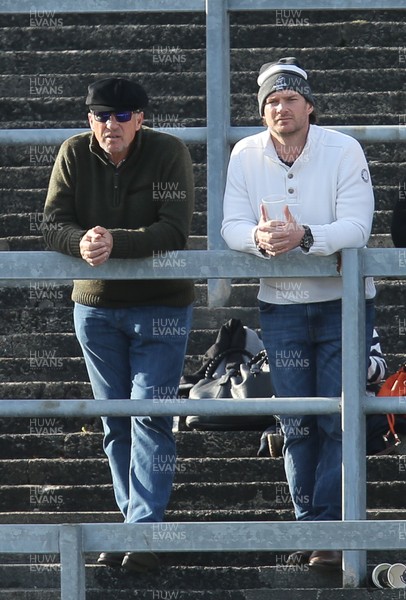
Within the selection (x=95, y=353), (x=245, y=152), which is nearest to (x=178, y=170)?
(x=245, y=152)

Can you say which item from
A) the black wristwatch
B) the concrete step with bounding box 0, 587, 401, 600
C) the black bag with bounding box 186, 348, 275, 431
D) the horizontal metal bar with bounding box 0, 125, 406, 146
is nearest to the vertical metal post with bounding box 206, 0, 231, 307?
the horizontal metal bar with bounding box 0, 125, 406, 146

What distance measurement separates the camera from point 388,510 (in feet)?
18.9

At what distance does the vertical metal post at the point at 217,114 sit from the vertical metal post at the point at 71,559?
8.12 ft

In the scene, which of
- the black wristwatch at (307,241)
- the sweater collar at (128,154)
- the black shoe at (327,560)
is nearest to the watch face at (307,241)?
the black wristwatch at (307,241)

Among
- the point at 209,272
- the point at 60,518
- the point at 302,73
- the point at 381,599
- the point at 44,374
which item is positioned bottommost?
the point at 381,599

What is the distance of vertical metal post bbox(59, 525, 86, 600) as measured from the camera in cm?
440

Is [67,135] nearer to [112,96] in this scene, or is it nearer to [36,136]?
[36,136]

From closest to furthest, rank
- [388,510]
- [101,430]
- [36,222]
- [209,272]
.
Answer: [209,272] → [388,510] → [101,430] → [36,222]

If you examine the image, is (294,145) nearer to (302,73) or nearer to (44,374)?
(302,73)

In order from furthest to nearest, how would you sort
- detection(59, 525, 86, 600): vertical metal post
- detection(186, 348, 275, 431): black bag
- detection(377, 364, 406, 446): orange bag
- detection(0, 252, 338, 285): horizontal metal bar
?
detection(186, 348, 275, 431): black bag
detection(377, 364, 406, 446): orange bag
detection(0, 252, 338, 285): horizontal metal bar
detection(59, 525, 86, 600): vertical metal post

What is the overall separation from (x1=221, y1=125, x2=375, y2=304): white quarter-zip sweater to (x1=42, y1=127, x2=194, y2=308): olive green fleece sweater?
174mm

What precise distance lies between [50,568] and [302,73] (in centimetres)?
179

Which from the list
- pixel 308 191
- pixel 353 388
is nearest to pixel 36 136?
pixel 308 191

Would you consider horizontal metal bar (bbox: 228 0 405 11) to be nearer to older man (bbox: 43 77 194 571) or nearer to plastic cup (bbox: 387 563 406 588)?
older man (bbox: 43 77 194 571)
